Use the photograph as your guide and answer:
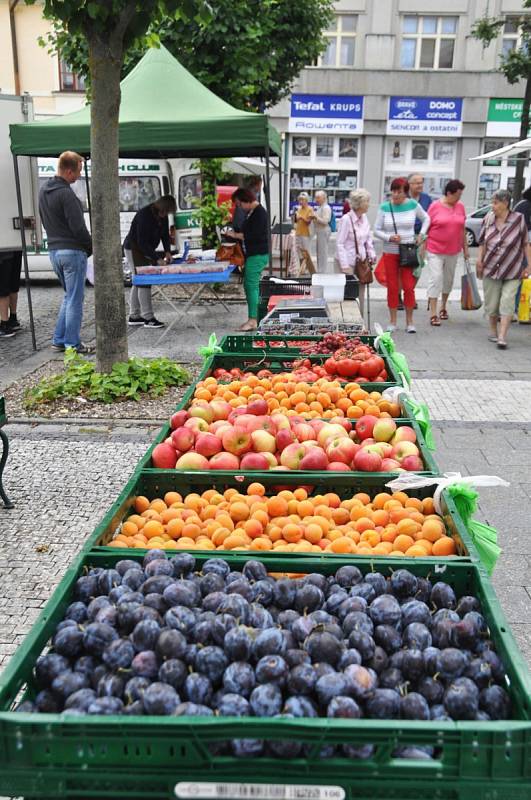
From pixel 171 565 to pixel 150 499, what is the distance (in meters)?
→ 0.92

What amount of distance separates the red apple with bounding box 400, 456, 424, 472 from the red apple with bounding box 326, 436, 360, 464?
0.72 ft

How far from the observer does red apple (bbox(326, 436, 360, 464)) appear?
3.22 m

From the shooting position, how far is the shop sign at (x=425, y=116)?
1275 inches

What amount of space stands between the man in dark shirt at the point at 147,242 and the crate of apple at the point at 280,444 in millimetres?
7623

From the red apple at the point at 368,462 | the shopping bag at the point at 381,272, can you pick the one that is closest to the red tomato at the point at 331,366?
the red apple at the point at 368,462

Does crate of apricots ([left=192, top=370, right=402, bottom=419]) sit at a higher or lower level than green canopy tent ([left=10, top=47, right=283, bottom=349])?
lower

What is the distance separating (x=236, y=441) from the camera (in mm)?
3285

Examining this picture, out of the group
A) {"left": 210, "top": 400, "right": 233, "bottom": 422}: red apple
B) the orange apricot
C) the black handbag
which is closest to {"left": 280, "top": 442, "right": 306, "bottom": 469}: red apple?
{"left": 210, "top": 400, "right": 233, "bottom": 422}: red apple

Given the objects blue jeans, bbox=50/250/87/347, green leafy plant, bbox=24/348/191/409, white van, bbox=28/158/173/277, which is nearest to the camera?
green leafy plant, bbox=24/348/191/409

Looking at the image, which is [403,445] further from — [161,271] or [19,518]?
[161,271]

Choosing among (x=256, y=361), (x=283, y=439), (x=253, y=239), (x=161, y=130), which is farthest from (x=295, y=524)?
(x=253, y=239)

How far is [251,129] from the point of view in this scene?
8.49m

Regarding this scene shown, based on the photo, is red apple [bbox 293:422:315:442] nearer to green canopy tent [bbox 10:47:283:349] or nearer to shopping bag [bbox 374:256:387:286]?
green canopy tent [bbox 10:47:283:349]

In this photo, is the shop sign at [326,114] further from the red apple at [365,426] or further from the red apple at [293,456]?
the red apple at [293,456]
